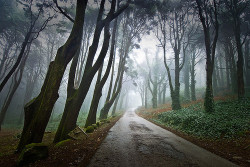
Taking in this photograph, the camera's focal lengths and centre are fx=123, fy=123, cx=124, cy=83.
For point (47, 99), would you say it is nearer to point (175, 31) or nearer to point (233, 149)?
point (233, 149)

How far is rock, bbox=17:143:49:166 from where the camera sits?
2963 millimetres

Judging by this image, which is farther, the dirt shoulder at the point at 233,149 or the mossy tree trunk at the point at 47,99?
the mossy tree trunk at the point at 47,99

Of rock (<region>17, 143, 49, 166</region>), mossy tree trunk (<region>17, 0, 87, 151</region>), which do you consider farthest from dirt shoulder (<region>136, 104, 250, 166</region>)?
mossy tree trunk (<region>17, 0, 87, 151</region>)

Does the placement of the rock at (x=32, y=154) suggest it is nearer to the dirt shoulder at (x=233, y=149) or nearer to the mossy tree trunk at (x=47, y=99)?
the mossy tree trunk at (x=47, y=99)

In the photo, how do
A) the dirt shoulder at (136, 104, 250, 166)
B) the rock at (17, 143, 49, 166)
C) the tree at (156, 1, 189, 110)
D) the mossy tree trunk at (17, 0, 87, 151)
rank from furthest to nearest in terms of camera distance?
the tree at (156, 1, 189, 110)
the mossy tree trunk at (17, 0, 87, 151)
the dirt shoulder at (136, 104, 250, 166)
the rock at (17, 143, 49, 166)

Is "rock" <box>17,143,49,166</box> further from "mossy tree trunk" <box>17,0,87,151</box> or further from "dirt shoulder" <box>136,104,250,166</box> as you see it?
"dirt shoulder" <box>136,104,250,166</box>

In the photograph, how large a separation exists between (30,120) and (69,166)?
2.60 meters

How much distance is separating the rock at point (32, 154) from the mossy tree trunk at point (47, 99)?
0.86m

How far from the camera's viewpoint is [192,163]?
3373mm

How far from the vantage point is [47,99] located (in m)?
4.14

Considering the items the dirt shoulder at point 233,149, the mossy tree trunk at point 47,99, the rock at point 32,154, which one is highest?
the mossy tree trunk at point 47,99

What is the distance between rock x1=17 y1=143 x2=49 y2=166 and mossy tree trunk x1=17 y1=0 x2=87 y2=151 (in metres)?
0.86

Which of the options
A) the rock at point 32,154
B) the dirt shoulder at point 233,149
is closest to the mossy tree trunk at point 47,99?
the rock at point 32,154

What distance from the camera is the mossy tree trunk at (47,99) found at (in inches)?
157
